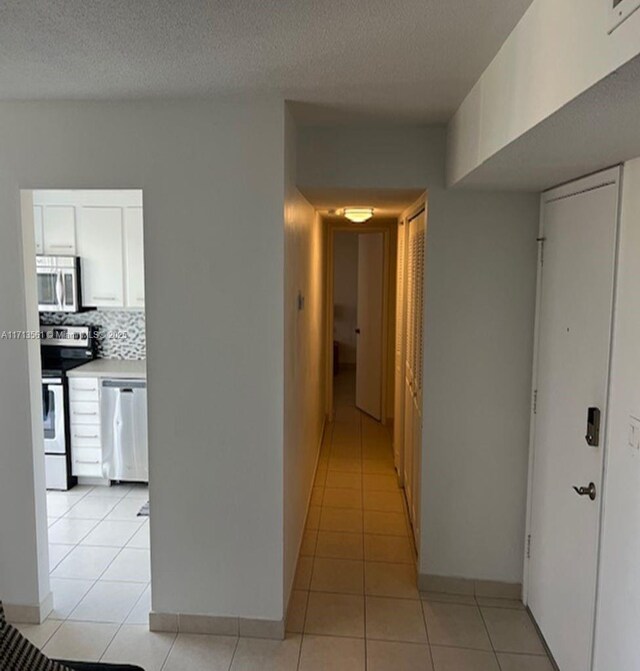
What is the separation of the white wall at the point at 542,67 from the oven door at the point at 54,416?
350cm

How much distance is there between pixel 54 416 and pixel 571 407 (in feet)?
12.1

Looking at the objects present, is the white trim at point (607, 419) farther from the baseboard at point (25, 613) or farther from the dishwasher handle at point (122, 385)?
the dishwasher handle at point (122, 385)

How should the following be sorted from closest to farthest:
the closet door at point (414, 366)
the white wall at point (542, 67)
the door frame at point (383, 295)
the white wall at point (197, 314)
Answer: the white wall at point (542, 67)
the white wall at point (197, 314)
the closet door at point (414, 366)
the door frame at point (383, 295)

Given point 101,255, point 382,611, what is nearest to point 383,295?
point 101,255

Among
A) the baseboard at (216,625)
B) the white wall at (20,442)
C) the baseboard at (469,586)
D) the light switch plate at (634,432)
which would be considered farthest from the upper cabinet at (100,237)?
the light switch plate at (634,432)

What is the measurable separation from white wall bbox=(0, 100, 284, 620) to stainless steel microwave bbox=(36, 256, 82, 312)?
1907 millimetres

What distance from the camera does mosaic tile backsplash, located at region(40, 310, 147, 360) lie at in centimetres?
501

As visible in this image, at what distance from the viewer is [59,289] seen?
4.64m

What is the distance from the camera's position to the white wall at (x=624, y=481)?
1.93 metres

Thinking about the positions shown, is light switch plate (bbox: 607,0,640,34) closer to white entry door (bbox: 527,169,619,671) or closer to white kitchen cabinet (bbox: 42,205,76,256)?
white entry door (bbox: 527,169,619,671)

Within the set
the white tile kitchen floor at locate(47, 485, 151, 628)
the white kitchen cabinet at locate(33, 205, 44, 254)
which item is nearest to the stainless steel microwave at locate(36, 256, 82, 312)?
the white kitchen cabinet at locate(33, 205, 44, 254)

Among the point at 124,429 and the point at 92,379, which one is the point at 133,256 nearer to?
the point at 92,379

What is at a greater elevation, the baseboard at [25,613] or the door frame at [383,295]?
the door frame at [383,295]

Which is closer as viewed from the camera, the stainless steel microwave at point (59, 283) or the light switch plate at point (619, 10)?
the light switch plate at point (619, 10)
